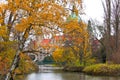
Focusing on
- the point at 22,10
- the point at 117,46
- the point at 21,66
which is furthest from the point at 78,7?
the point at 117,46

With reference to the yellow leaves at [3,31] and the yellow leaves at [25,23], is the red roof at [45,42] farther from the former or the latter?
the yellow leaves at [3,31]

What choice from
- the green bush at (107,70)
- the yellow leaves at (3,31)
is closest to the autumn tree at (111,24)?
the green bush at (107,70)

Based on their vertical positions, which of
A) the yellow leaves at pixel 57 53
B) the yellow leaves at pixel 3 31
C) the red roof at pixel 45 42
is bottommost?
the yellow leaves at pixel 57 53

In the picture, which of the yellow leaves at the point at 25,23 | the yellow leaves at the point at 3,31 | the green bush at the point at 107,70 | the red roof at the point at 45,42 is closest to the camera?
the yellow leaves at the point at 25,23

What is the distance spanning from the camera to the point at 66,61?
194 feet

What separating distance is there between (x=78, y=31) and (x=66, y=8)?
91 cm

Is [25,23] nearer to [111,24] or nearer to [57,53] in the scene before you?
[57,53]

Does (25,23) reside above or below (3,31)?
above

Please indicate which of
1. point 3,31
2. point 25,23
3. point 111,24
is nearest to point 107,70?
point 111,24

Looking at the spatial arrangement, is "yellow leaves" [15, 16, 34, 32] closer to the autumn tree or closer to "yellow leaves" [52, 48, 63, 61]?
"yellow leaves" [52, 48, 63, 61]

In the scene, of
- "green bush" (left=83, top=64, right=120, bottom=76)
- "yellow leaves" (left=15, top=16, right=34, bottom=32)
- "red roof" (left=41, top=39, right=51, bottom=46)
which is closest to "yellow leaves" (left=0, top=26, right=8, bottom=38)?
"yellow leaves" (left=15, top=16, right=34, bottom=32)

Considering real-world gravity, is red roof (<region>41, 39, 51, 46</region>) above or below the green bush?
above

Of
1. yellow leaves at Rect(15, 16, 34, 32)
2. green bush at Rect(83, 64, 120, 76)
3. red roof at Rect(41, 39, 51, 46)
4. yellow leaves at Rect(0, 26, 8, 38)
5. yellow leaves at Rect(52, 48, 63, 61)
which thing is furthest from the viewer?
green bush at Rect(83, 64, 120, 76)

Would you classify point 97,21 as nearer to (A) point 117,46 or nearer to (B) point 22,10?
(A) point 117,46
